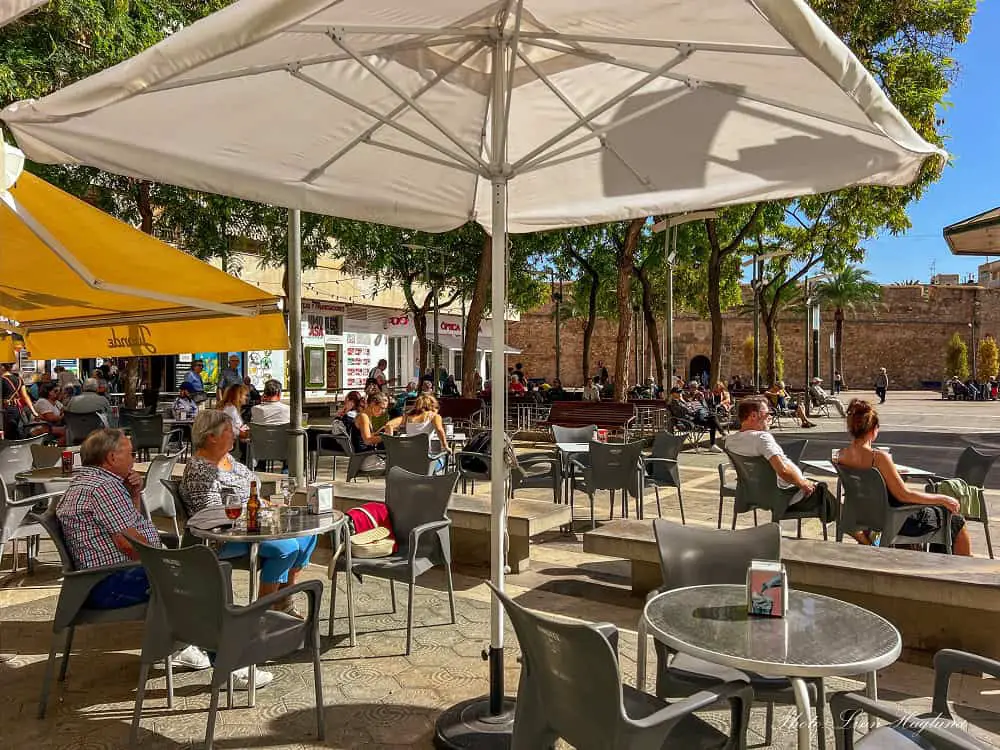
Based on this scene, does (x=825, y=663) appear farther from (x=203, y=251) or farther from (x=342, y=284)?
(x=342, y=284)

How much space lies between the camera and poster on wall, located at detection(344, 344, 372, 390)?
2655cm

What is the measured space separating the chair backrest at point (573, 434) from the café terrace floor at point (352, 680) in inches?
101

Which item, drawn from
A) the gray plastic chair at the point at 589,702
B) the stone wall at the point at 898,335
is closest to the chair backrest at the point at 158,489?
the gray plastic chair at the point at 589,702

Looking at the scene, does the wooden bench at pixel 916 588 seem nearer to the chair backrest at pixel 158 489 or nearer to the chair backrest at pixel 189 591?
the chair backrest at pixel 189 591

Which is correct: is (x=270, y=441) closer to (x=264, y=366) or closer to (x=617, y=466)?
(x=617, y=466)

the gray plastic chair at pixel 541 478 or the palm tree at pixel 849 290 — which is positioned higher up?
the palm tree at pixel 849 290

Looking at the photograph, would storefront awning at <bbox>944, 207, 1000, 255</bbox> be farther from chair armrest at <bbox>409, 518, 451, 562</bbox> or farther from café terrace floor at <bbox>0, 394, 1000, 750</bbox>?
chair armrest at <bbox>409, 518, 451, 562</bbox>

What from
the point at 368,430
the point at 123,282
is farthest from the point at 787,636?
the point at 368,430

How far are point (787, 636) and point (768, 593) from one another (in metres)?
0.18

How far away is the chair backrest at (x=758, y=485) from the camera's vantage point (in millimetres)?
5430

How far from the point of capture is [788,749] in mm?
2994

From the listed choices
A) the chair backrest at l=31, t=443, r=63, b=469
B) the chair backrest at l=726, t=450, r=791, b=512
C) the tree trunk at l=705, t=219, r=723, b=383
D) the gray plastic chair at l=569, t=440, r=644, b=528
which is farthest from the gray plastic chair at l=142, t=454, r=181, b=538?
the tree trunk at l=705, t=219, r=723, b=383

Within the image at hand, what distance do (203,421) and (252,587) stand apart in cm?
100

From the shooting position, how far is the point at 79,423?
10.0 m
